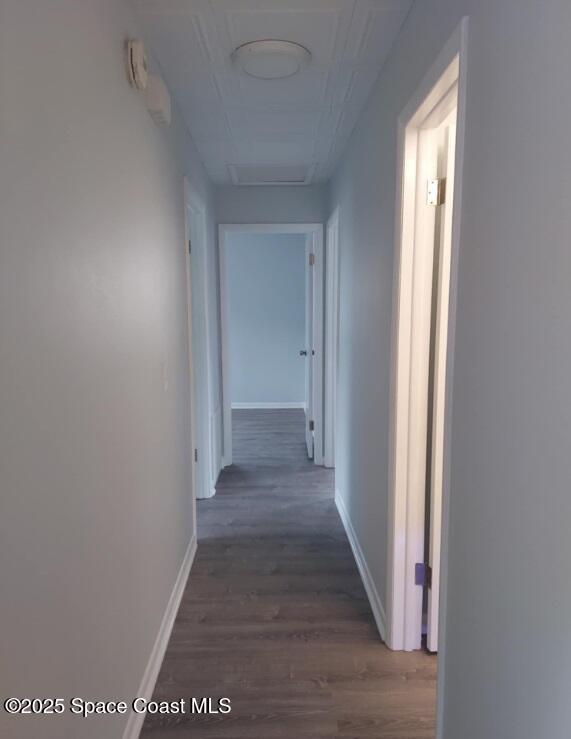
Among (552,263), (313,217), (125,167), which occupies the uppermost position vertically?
(313,217)

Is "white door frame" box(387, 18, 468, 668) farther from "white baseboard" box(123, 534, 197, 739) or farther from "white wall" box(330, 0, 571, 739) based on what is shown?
"white baseboard" box(123, 534, 197, 739)

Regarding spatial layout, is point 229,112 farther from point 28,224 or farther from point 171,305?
point 28,224

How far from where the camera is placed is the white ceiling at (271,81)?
1654 millimetres

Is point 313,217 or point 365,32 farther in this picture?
point 313,217

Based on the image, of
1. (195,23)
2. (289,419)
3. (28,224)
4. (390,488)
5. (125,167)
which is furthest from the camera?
(289,419)

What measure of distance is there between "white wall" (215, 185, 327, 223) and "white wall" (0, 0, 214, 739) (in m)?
2.16

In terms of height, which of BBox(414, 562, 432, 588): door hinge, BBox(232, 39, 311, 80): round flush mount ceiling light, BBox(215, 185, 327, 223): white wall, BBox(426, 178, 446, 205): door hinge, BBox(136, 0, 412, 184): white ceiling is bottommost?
BBox(414, 562, 432, 588): door hinge

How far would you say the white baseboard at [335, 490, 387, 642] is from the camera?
218 centimetres

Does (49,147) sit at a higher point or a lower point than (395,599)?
higher

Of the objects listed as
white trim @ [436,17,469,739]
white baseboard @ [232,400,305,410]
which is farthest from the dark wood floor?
white baseboard @ [232,400,305,410]

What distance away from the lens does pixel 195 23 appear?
67.6 inches

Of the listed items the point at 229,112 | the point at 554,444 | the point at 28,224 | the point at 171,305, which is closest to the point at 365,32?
the point at 229,112

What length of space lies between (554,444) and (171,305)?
1.80m

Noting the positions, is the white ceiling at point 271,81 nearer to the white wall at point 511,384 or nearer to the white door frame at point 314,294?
the white wall at point 511,384
